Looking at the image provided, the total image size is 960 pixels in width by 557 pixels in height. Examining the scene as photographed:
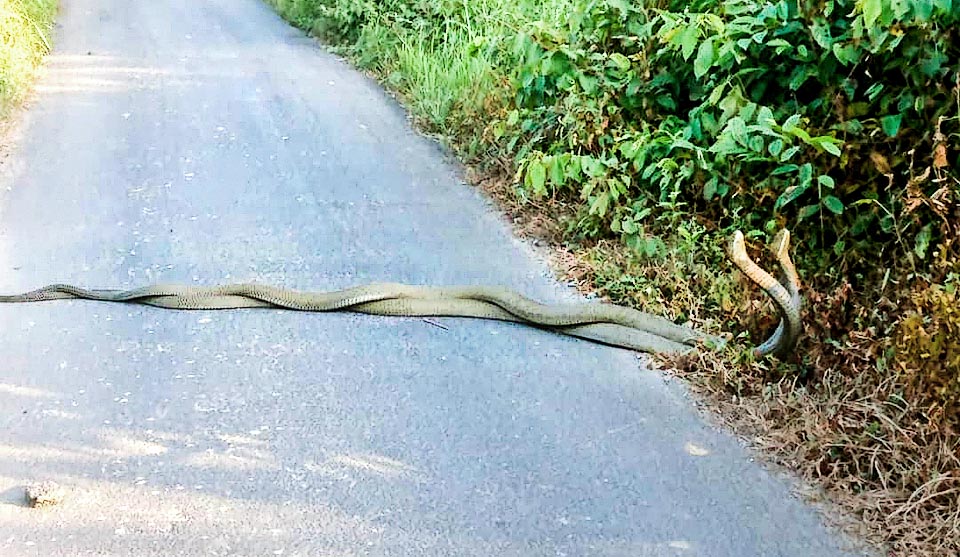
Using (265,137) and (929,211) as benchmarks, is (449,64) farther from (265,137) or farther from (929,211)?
(929,211)

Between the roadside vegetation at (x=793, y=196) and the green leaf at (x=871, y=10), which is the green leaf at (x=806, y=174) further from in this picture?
the green leaf at (x=871, y=10)

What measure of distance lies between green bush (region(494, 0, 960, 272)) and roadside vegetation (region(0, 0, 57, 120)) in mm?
4861

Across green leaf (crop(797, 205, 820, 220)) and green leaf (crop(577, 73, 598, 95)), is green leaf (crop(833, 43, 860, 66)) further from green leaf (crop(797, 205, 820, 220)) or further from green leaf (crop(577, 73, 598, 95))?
green leaf (crop(577, 73, 598, 95))

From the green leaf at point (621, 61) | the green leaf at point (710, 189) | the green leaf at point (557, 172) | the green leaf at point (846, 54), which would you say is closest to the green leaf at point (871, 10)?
the green leaf at point (846, 54)

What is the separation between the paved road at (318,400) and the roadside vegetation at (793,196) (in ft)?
0.88

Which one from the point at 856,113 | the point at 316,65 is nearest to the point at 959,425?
the point at 856,113

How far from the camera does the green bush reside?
364 cm

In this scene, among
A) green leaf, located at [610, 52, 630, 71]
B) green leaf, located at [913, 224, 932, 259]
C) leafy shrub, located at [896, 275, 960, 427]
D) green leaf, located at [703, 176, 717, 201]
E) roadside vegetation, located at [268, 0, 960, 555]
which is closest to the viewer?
leafy shrub, located at [896, 275, 960, 427]

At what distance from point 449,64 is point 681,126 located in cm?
321

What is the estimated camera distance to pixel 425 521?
304cm

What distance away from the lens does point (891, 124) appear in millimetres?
3717

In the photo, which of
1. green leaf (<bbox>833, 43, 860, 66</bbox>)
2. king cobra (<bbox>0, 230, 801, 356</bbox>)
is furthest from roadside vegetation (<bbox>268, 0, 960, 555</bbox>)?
king cobra (<bbox>0, 230, 801, 356</bbox>)

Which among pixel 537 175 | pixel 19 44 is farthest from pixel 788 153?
pixel 19 44

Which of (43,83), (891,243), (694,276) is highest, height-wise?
(891,243)
